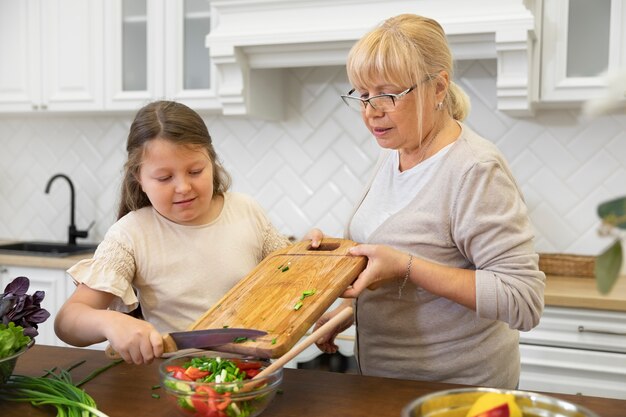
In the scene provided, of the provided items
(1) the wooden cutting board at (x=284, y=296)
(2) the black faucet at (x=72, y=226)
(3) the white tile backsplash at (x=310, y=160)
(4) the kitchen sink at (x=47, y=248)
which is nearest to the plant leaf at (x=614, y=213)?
(1) the wooden cutting board at (x=284, y=296)

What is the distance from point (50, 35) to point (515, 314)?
285 centimetres

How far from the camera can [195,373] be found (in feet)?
3.81

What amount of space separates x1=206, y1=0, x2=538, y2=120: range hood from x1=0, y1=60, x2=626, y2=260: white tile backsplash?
8.1 inches

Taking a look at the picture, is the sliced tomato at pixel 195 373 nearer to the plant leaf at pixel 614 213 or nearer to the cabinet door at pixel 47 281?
the plant leaf at pixel 614 213

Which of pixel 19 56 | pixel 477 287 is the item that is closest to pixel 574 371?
pixel 477 287

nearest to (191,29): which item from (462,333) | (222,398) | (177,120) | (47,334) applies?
(47,334)

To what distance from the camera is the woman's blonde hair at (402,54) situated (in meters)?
1.42

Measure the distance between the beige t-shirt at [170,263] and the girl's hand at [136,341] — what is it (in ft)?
0.84

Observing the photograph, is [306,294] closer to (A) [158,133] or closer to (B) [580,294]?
(A) [158,133]

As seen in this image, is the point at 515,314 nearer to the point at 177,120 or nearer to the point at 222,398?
the point at 222,398

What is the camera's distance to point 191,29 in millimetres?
3217

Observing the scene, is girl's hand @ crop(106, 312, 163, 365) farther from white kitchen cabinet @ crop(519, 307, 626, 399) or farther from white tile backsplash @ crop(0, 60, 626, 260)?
white tile backsplash @ crop(0, 60, 626, 260)

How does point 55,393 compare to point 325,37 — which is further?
point 325,37

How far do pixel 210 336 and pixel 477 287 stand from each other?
0.55 meters
